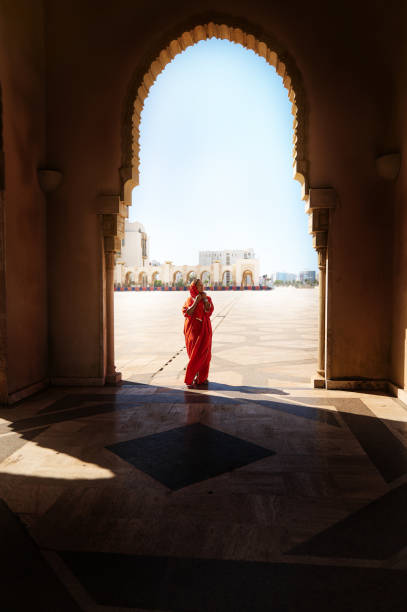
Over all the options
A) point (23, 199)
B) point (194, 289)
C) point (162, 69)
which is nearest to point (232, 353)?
point (194, 289)

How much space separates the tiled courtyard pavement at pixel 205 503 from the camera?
1596 mm

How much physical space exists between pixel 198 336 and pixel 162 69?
3.47 metres

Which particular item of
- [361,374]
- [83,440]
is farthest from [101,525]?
[361,374]

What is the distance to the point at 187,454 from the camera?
2.91 meters

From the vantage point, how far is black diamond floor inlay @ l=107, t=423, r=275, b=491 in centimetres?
260

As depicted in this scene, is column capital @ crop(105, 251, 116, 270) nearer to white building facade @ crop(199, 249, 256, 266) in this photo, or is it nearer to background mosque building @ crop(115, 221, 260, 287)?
background mosque building @ crop(115, 221, 260, 287)

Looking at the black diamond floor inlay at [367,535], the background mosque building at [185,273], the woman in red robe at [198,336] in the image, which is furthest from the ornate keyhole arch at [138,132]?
the background mosque building at [185,273]

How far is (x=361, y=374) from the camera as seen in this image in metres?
4.73

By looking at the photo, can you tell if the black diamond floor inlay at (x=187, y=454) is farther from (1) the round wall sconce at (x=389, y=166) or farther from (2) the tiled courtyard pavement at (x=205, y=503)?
(1) the round wall sconce at (x=389, y=166)

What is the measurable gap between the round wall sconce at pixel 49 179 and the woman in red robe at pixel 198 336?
2.07 metres

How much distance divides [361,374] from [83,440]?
10.7 feet

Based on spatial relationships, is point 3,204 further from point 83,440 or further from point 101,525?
point 101,525

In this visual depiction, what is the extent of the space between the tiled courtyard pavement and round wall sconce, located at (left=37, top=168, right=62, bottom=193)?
252cm

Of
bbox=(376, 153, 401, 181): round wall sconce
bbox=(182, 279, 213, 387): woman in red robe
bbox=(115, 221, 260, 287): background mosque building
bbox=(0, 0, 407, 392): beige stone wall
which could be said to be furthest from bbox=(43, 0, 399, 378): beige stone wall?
bbox=(115, 221, 260, 287): background mosque building
